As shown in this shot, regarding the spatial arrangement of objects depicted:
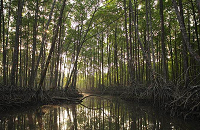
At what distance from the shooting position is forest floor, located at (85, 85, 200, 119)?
331cm

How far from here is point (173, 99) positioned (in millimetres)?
4828

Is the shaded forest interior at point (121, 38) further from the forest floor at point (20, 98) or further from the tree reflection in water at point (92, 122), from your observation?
the tree reflection in water at point (92, 122)

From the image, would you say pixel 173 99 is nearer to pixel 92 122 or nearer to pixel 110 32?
pixel 92 122

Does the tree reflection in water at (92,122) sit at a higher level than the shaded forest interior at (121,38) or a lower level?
lower

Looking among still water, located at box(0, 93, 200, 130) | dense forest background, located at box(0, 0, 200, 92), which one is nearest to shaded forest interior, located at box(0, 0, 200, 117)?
dense forest background, located at box(0, 0, 200, 92)

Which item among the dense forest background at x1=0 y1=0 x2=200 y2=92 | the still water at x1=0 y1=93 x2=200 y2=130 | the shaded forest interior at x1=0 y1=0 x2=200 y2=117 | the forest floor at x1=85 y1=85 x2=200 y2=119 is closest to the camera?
the still water at x1=0 y1=93 x2=200 y2=130

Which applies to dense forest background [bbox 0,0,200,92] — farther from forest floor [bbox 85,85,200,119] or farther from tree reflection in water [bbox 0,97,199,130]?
tree reflection in water [bbox 0,97,199,130]

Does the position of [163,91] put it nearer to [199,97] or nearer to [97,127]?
[199,97]

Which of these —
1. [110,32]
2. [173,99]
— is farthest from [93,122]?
[110,32]

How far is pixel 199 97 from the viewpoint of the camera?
3.17m

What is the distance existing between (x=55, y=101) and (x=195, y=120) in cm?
647

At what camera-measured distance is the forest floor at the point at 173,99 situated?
331cm

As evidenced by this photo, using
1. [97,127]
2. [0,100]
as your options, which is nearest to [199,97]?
[97,127]

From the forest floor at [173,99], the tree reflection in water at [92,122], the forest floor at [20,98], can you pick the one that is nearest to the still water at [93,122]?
the tree reflection in water at [92,122]
